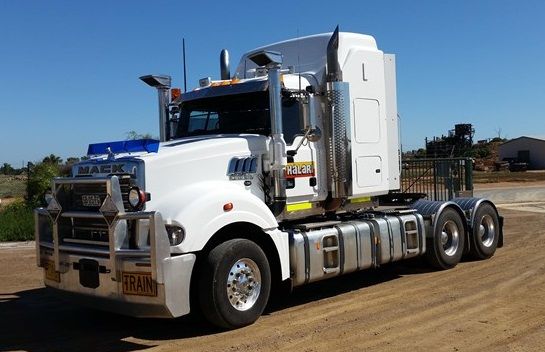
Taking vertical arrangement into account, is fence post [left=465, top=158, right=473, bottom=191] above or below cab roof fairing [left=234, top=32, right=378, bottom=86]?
below

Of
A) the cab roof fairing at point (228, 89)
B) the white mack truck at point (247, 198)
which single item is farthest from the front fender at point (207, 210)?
the cab roof fairing at point (228, 89)

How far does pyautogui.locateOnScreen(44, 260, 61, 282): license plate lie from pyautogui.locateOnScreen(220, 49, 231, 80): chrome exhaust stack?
433cm

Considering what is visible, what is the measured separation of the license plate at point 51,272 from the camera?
6728mm

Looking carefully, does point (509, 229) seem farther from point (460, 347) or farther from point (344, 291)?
point (460, 347)

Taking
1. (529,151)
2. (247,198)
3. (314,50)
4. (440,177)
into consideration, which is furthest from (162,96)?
(529,151)

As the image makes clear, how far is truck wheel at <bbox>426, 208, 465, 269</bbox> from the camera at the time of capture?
973 cm

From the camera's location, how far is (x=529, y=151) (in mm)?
70188

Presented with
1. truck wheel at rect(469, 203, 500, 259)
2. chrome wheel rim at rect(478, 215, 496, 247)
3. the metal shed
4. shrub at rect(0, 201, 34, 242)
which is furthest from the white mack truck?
the metal shed

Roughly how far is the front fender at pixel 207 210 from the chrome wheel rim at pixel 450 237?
4.39 meters

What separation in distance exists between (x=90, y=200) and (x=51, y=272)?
1.12 meters

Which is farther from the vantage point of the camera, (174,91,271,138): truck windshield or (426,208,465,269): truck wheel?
(426,208,465,269): truck wheel

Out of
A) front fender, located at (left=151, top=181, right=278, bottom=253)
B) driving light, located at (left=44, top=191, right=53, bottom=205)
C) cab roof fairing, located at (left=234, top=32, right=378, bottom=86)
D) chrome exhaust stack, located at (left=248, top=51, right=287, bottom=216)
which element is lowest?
front fender, located at (left=151, top=181, right=278, bottom=253)

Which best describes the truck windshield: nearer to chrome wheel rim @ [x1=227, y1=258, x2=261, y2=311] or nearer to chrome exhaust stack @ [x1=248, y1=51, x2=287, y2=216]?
chrome exhaust stack @ [x1=248, y1=51, x2=287, y2=216]

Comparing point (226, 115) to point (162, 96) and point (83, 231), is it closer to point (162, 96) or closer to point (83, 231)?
point (162, 96)
